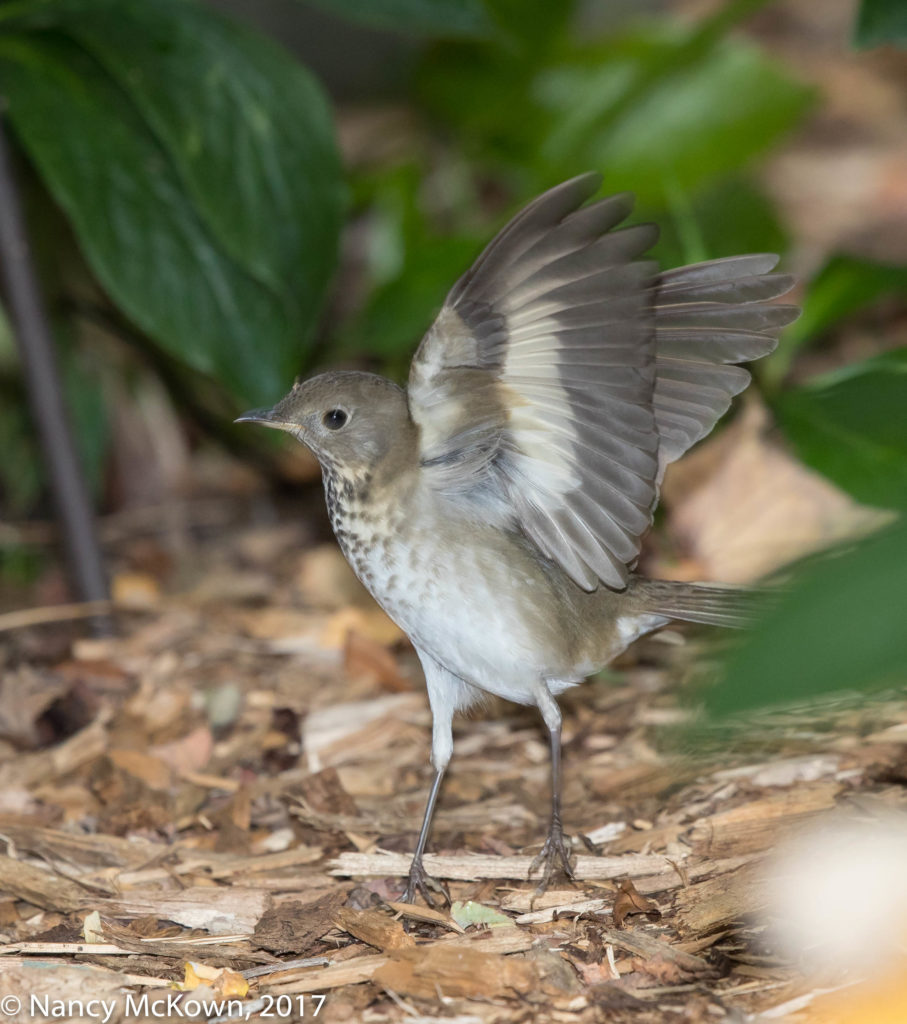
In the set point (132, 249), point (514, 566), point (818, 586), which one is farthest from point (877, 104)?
point (818, 586)

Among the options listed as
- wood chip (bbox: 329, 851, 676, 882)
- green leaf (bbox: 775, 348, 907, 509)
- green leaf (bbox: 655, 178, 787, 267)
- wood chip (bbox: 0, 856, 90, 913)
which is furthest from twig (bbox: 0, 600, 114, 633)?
green leaf (bbox: 655, 178, 787, 267)

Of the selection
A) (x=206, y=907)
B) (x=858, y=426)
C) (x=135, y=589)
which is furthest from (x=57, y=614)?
(x=858, y=426)

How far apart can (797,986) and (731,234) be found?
4.20 metres

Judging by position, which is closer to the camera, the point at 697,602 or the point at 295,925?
the point at 295,925

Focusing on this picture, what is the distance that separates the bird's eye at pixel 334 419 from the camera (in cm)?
307

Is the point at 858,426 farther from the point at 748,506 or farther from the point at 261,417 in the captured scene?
the point at 261,417

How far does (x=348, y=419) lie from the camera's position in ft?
10.0

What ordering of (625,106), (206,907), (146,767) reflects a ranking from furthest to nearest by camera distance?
1. (625,106)
2. (146,767)
3. (206,907)

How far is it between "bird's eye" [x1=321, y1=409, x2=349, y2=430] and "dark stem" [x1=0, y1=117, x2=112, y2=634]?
165cm

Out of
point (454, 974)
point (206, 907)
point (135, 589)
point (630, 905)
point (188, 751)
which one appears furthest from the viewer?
point (135, 589)

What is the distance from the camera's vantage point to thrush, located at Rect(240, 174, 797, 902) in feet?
8.55

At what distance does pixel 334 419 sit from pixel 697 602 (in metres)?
1.09

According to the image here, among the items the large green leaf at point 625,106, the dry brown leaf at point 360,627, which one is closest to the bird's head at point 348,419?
the dry brown leaf at point 360,627

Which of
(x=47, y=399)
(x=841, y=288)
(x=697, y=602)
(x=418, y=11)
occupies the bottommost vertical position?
(x=697, y=602)
